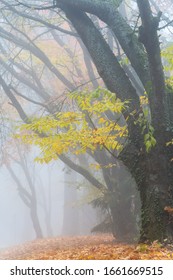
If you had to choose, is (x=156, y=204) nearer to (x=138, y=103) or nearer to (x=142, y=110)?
(x=142, y=110)

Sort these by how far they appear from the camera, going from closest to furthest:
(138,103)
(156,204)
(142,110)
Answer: (156,204) < (142,110) < (138,103)

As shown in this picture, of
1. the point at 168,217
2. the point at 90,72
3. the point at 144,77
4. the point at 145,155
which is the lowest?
the point at 168,217

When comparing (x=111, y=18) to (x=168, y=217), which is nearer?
(x=168, y=217)

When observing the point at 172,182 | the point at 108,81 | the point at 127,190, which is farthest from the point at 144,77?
the point at 127,190

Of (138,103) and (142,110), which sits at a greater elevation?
(138,103)

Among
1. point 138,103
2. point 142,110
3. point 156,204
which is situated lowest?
point 156,204

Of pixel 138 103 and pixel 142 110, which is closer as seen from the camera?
pixel 142 110

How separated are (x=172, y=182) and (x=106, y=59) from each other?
238cm

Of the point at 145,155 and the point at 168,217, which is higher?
the point at 145,155

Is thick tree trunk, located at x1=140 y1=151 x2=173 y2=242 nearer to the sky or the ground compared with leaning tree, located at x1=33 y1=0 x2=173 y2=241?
nearer to the ground

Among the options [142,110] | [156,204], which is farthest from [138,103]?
[156,204]

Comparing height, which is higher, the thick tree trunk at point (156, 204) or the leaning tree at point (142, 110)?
the leaning tree at point (142, 110)
